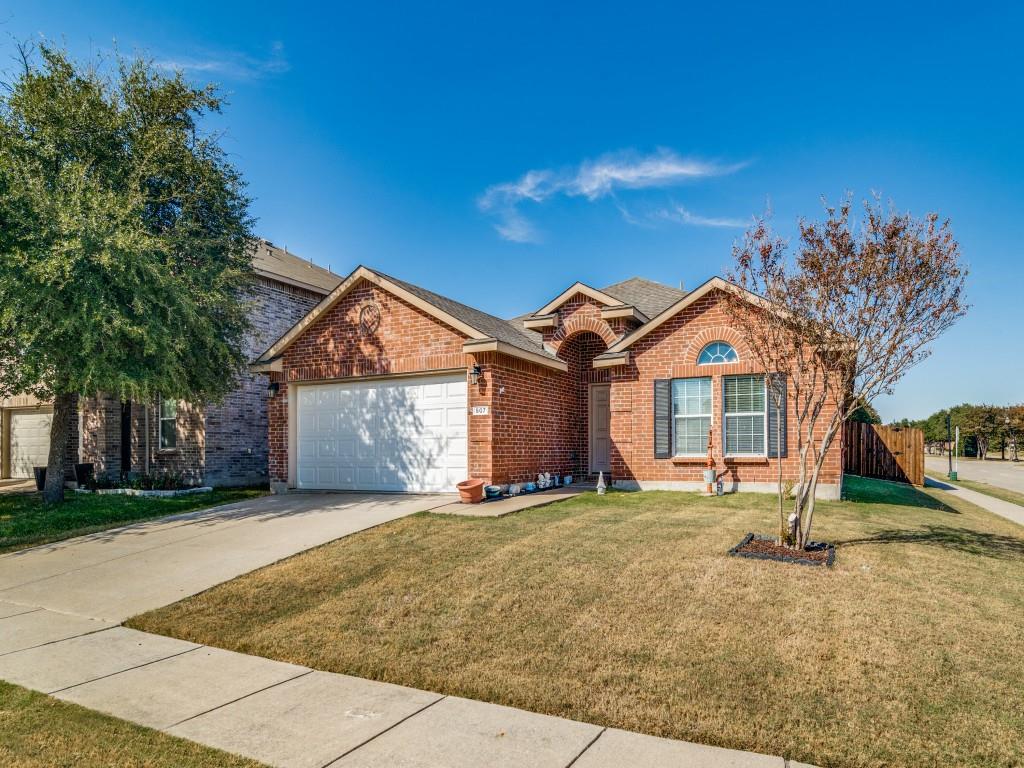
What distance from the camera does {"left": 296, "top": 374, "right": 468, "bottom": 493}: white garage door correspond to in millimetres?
13008

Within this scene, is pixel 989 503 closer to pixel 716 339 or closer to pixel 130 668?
pixel 716 339

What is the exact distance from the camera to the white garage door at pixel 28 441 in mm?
21266

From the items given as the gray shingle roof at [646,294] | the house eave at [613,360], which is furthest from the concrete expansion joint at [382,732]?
the gray shingle roof at [646,294]

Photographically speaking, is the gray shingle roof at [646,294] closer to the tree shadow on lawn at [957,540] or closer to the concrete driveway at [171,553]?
the concrete driveway at [171,553]

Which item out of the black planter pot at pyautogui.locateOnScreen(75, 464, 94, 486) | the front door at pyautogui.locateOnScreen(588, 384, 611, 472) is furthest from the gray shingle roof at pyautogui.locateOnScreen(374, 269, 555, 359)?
the black planter pot at pyautogui.locateOnScreen(75, 464, 94, 486)

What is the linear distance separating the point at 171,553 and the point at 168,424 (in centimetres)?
1036

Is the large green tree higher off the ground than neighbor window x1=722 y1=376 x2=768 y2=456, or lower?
higher

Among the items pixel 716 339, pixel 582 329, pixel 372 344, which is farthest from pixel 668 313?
pixel 372 344

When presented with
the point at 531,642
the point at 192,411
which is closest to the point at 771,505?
the point at 531,642

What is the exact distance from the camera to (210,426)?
1698 cm

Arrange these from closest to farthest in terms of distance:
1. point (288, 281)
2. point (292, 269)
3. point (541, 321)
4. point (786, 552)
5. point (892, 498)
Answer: point (786, 552), point (892, 498), point (541, 321), point (288, 281), point (292, 269)

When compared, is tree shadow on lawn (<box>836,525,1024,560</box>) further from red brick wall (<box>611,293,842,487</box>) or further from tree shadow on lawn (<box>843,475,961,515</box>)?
red brick wall (<box>611,293,842,487</box>)

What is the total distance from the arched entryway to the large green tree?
845 cm

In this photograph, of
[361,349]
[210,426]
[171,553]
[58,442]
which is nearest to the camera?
[171,553]
